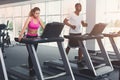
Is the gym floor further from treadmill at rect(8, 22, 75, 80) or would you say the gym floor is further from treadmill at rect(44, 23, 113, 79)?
treadmill at rect(8, 22, 75, 80)

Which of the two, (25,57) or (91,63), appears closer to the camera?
(91,63)

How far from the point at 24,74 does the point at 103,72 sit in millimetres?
1615

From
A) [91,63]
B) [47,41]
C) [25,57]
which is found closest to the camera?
[47,41]

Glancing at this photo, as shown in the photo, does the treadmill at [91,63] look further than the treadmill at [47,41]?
Yes

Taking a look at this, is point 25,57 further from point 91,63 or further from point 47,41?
point 47,41

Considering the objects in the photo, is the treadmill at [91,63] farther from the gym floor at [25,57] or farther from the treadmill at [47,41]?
the treadmill at [47,41]

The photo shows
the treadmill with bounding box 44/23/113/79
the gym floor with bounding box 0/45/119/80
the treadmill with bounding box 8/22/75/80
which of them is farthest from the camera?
the gym floor with bounding box 0/45/119/80

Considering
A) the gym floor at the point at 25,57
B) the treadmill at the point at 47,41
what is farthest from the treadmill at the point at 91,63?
the treadmill at the point at 47,41

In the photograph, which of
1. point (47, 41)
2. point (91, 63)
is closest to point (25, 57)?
point (91, 63)

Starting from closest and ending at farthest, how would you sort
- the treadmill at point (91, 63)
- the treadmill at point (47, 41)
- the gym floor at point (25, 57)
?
the treadmill at point (47, 41) → the treadmill at point (91, 63) → the gym floor at point (25, 57)

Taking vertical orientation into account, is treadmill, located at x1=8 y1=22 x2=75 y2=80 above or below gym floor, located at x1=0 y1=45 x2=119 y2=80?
above

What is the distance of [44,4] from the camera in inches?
459

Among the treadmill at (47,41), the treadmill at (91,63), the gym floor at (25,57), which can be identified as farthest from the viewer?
the gym floor at (25,57)

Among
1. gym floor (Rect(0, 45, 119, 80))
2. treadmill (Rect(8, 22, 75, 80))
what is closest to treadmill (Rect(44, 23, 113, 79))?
gym floor (Rect(0, 45, 119, 80))
